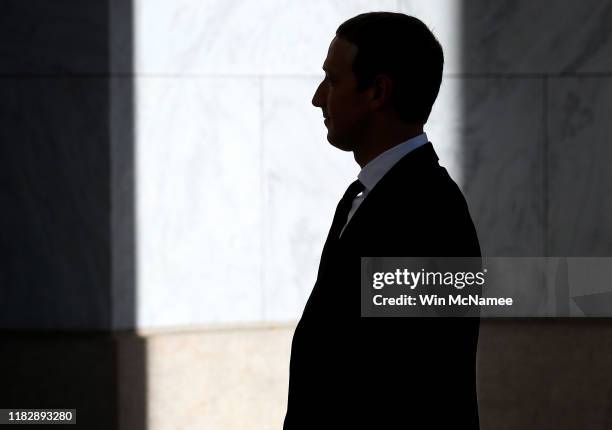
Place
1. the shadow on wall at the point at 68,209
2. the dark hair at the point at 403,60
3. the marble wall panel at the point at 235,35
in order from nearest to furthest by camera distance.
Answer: the dark hair at the point at 403,60 → the shadow on wall at the point at 68,209 → the marble wall panel at the point at 235,35

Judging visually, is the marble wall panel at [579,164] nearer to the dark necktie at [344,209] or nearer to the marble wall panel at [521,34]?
the marble wall panel at [521,34]

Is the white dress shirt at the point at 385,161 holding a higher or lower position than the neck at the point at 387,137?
lower

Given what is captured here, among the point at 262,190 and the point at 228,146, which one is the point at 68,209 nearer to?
the point at 228,146

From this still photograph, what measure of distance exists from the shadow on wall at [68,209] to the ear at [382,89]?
9.91 ft

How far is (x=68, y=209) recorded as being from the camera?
5.14 m

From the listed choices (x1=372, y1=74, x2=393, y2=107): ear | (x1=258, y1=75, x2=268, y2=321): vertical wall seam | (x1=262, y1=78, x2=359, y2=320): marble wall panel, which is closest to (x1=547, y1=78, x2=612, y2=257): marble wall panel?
(x1=262, y1=78, x2=359, y2=320): marble wall panel

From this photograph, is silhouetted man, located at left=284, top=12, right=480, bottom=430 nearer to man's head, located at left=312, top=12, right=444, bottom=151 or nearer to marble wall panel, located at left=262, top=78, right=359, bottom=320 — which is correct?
man's head, located at left=312, top=12, right=444, bottom=151

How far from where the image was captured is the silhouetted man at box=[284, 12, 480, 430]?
2139 mm

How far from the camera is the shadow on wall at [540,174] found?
5.41 m

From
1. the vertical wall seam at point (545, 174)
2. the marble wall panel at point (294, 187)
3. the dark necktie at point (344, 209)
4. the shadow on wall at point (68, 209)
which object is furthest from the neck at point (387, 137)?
the vertical wall seam at point (545, 174)

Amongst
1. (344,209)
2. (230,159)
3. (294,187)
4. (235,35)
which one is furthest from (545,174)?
(344,209)

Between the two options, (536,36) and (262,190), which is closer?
(262,190)

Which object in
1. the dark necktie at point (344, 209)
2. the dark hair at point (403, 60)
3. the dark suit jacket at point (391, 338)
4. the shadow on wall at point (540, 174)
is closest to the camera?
the dark suit jacket at point (391, 338)

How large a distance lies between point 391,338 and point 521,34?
3791 mm
